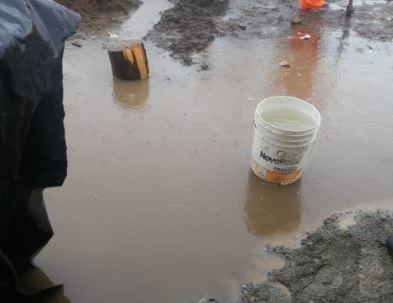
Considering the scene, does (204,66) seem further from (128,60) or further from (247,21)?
(247,21)

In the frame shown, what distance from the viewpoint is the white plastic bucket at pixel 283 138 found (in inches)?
132

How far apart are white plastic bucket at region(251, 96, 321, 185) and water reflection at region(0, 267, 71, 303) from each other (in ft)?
5.90

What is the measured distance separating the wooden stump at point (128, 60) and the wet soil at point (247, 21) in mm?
748

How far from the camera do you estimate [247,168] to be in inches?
154

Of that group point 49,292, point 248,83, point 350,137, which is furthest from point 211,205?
point 248,83

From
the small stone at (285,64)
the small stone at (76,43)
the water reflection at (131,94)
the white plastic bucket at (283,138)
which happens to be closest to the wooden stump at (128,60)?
the water reflection at (131,94)

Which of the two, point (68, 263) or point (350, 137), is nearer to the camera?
point (68, 263)

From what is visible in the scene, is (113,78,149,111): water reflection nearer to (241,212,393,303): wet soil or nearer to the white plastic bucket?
the white plastic bucket

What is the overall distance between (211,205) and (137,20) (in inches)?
156

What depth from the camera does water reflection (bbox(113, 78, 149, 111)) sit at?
4645mm

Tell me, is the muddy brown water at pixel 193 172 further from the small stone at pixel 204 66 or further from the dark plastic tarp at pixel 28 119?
the dark plastic tarp at pixel 28 119

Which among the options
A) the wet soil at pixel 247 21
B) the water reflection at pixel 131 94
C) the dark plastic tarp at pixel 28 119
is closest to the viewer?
the dark plastic tarp at pixel 28 119

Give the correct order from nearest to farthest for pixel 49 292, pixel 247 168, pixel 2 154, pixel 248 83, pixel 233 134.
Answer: pixel 2 154 → pixel 49 292 → pixel 247 168 → pixel 233 134 → pixel 248 83

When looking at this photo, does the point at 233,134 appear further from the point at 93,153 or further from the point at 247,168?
the point at 93,153
